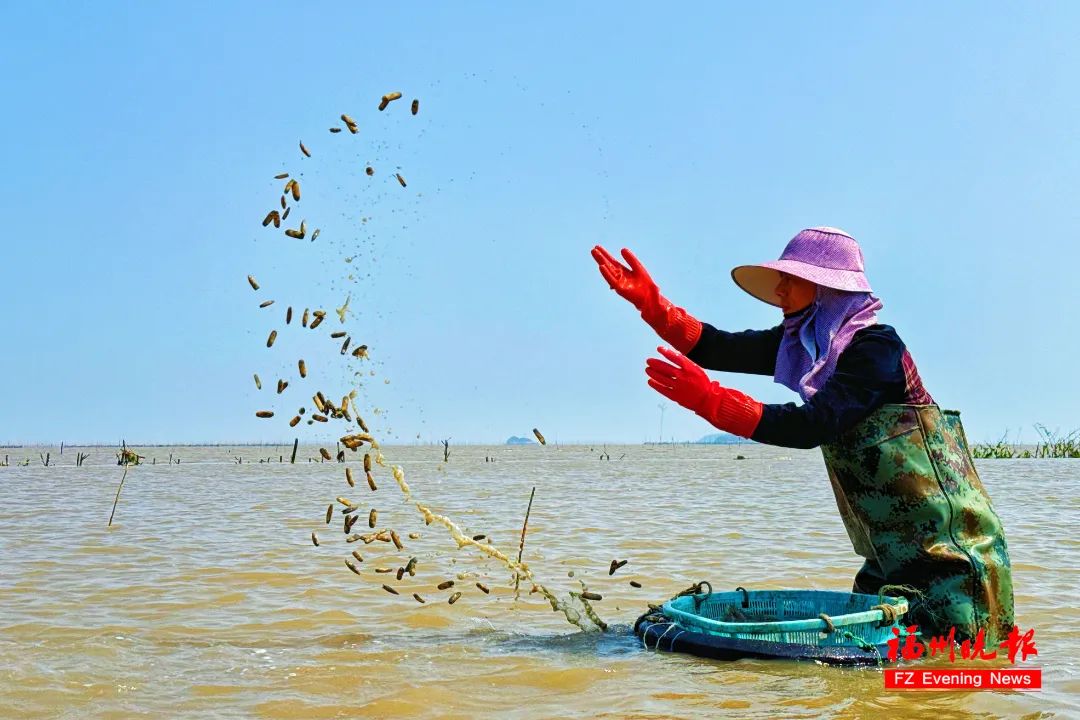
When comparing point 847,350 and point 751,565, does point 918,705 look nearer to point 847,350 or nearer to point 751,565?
point 847,350

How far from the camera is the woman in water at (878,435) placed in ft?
13.0

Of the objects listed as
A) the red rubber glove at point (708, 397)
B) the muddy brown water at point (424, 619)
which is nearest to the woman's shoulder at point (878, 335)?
the red rubber glove at point (708, 397)

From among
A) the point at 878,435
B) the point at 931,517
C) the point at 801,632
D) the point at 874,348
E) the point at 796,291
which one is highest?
the point at 796,291

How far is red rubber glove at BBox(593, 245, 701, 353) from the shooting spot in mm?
5184

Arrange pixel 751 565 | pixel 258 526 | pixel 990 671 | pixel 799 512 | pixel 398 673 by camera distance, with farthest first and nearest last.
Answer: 1. pixel 799 512
2. pixel 258 526
3. pixel 751 565
4. pixel 398 673
5. pixel 990 671

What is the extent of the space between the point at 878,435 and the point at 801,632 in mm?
903

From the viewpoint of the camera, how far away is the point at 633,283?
17.1 feet

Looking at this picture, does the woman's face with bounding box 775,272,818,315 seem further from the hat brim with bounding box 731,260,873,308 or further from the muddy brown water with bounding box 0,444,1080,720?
the muddy brown water with bounding box 0,444,1080,720

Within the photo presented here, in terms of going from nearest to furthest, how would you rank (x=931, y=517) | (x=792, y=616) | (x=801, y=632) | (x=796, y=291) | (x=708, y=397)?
(x=708, y=397) < (x=931, y=517) < (x=801, y=632) < (x=796, y=291) < (x=792, y=616)

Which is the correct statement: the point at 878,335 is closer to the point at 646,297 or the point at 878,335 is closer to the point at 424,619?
the point at 646,297

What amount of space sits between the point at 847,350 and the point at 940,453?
60 cm

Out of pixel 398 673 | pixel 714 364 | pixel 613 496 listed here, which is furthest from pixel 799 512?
pixel 398 673

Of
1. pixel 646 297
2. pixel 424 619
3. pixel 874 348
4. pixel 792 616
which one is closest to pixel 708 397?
pixel 874 348

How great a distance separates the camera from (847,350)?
4.14 m
